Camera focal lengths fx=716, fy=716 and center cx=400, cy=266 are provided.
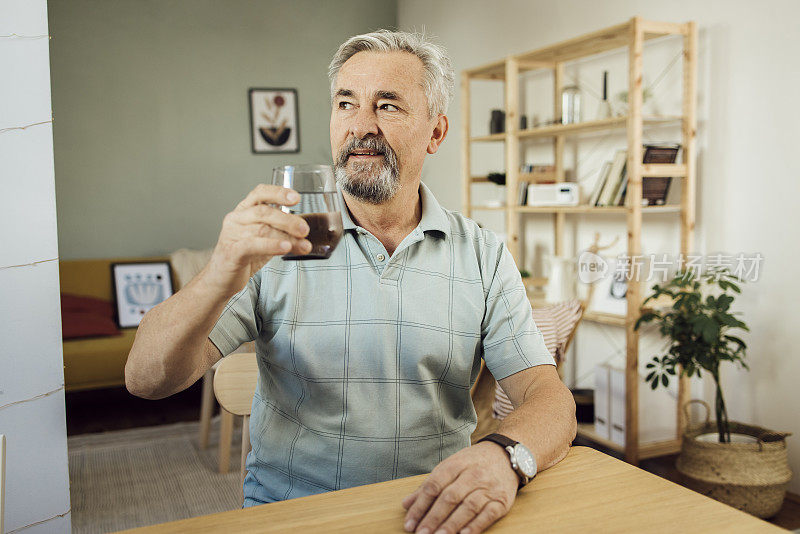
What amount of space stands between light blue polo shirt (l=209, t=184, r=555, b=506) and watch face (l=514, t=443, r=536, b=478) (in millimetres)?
349

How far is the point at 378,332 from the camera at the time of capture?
52.2 inches

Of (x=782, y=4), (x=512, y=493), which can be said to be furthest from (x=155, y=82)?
(x=512, y=493)

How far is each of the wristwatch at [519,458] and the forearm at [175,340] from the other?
1.43 ft

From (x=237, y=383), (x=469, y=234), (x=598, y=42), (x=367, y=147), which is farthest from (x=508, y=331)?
(x=598, y=42)

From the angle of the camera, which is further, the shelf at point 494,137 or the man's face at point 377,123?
the shelf at point 494,137

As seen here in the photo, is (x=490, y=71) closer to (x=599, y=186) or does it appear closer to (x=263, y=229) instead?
(x=599, y=186)

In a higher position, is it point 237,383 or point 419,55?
point 419,55

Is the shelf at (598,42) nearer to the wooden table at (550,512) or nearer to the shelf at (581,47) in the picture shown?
the shelf at (581,47)

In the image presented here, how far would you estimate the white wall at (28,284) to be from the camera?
5.01 feet

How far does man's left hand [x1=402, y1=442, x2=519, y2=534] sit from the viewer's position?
0.85 m

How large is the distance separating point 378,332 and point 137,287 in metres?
3.88

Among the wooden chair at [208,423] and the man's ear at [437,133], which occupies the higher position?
the man's ear at [437,133]

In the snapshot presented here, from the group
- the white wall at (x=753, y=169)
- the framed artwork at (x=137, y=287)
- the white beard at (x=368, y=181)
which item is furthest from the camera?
the framed artwork at (x=137, y=287)

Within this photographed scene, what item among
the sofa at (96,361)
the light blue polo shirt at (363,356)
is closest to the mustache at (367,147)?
the light blue polo shirt at (363,356)
